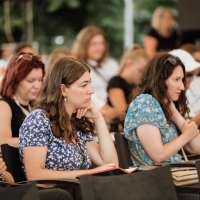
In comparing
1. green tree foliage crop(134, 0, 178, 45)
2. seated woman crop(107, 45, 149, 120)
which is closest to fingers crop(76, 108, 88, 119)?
seated woman crop(107, 45, 149, 120)

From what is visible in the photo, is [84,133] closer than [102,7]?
Yes

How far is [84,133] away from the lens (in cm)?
498

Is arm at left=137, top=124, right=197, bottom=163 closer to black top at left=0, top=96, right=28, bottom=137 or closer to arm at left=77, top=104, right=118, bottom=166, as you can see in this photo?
arm at left=77, top=104, right=118, bottom=166

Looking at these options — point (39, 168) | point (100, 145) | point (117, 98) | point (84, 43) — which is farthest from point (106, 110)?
point (39, 168)

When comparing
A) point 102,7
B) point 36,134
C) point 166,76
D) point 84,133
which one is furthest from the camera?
point 102,7

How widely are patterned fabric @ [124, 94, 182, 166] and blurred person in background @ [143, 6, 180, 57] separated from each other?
17.8ft

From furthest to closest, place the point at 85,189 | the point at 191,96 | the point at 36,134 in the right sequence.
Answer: the point at 191,96 → the point at 36,134 → the point at 85,189

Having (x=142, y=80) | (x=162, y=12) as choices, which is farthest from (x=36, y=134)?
(x=162, y=12)

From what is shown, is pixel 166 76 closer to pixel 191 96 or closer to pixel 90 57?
pixel 191 96

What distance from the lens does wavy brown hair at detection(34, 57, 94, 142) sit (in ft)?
15.3

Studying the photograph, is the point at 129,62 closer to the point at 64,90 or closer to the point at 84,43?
the point at 84,43

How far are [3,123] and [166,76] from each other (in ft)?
3.73

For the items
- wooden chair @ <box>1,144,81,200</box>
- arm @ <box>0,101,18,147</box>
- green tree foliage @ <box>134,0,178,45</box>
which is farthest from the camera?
green tree foliage @ <box>134,0,178,45</box>

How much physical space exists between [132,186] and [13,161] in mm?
1074
